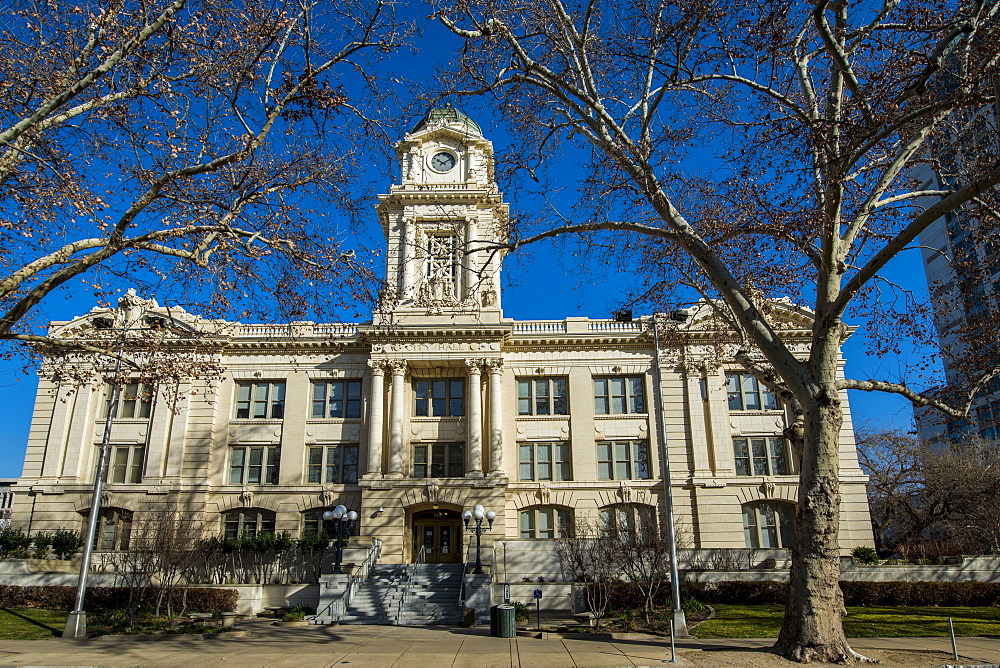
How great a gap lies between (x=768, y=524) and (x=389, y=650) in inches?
923

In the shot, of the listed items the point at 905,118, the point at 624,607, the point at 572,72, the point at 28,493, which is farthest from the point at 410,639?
the point at 28,493

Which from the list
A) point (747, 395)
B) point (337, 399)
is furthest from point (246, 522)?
point (747, 395)

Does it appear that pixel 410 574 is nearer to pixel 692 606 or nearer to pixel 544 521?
pixel 544 521

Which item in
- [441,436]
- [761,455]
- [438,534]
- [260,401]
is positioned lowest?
[438,534]

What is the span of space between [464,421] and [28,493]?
21.1 m

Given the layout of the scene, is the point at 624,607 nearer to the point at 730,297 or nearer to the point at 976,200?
the point at 730,297

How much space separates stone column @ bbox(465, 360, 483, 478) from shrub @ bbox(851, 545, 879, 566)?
17113 millimetres

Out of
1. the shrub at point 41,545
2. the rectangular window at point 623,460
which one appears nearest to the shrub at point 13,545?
the shrub at point 41,545

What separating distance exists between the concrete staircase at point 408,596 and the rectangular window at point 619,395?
38.5ft

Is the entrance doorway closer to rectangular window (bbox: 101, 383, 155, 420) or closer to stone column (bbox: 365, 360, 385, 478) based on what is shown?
stone column (bbox: 365, 360, 385, 478)

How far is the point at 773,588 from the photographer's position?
2736 centimetres

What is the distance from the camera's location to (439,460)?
117 ft

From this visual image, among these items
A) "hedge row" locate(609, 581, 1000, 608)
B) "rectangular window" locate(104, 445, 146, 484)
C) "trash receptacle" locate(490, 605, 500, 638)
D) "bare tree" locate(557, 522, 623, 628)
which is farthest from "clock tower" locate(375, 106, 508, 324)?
"trash receptacle" locate(490, 605, 500, 638)

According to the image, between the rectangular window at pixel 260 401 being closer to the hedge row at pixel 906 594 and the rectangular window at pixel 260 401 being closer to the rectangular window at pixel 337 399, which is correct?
Answer: the rectangular window at pixel 337 399
